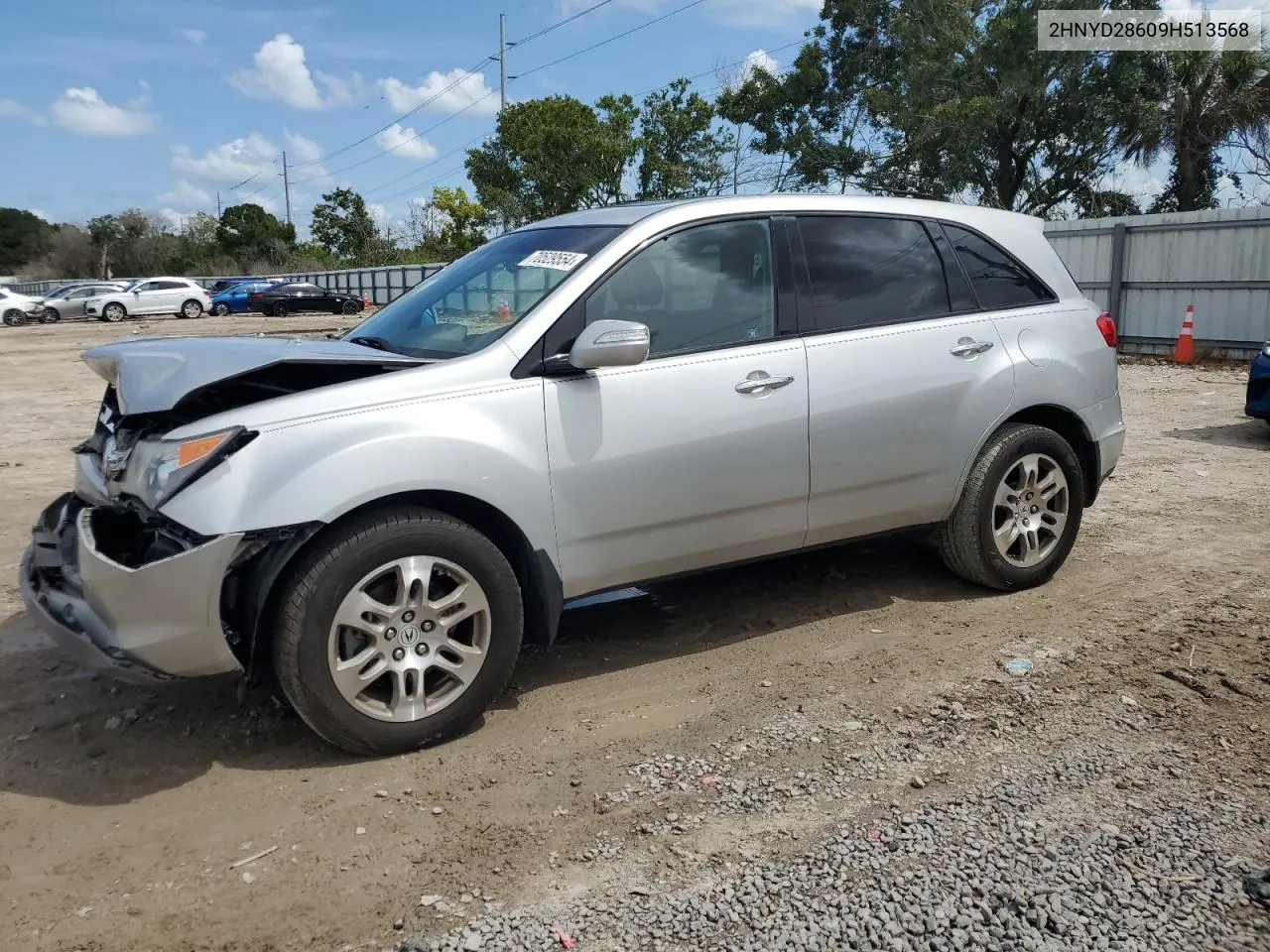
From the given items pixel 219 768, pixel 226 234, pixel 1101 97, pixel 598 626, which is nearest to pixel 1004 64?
pixel 1101 97

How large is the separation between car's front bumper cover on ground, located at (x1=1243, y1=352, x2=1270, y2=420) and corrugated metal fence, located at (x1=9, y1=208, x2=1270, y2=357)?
25.6 ft

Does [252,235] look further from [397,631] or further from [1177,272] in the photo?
[397,631]

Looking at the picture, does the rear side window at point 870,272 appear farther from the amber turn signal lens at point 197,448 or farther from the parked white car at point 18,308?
the parked white car at point 18,308

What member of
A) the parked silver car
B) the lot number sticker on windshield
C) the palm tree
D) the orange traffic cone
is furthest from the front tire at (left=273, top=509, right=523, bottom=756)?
the parked silver car

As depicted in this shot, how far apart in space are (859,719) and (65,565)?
282cm

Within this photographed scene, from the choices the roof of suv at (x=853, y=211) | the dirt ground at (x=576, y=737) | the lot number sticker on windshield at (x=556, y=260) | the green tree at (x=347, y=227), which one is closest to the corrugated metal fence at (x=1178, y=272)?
the dirt ground at (x=576, y=737)

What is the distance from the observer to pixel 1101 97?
26.3 m

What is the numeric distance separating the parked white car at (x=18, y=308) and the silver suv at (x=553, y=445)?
3862 centimetres

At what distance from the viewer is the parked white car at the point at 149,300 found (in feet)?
123

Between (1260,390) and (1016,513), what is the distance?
5.29 meters

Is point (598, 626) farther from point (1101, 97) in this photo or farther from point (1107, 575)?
point (1101, 97)

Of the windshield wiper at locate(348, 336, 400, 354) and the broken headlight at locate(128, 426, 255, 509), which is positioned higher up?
the windshield wiper at locate(348, 336, 400, 354)

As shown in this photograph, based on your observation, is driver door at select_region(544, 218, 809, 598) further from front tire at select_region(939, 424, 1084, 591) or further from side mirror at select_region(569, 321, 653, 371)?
front tire at select_region(939, 424, 1084, 591)

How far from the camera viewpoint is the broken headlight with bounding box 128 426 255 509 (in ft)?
10.7
